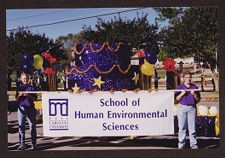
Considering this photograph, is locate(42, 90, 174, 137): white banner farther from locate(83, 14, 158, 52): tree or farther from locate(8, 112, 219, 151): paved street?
locate(83, 14, 158, 52): tree

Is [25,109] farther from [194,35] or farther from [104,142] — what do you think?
[194,35]

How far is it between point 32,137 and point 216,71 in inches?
147

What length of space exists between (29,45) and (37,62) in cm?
37

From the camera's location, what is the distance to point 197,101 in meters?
9.70

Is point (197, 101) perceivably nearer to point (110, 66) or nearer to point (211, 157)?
point (211, 157)

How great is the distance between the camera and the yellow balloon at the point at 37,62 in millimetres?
9742

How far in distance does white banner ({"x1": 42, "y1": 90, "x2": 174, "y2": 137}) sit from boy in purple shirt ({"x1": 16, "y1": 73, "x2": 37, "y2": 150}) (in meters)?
0.23

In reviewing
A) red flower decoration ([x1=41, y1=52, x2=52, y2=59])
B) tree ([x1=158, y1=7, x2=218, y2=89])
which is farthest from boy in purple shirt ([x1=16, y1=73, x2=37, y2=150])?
tree ([x1=158, y1=7, x2=218, y2=89])

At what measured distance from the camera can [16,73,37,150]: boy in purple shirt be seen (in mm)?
9734

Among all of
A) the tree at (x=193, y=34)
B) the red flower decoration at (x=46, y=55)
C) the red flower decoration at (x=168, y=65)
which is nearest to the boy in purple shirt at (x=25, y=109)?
the red flower decoration at (x=46, y=55)

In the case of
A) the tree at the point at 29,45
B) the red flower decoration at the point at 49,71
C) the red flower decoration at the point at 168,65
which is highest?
the tree at the point at 29,45

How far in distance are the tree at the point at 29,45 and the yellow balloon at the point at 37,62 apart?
3.4 inches

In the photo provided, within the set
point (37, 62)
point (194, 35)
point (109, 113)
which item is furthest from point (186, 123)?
point (37, 62)

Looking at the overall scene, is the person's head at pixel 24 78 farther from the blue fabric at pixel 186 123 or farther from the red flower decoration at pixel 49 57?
the blue fabric at pixel 186 123
